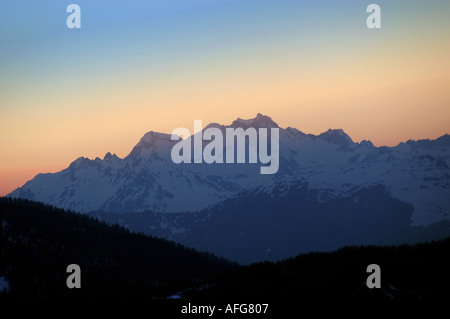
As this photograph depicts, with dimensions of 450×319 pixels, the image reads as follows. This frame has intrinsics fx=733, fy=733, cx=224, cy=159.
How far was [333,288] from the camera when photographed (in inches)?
5787

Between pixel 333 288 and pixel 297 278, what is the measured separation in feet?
53.8

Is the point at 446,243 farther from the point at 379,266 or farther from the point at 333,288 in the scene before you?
the point at 333,288
